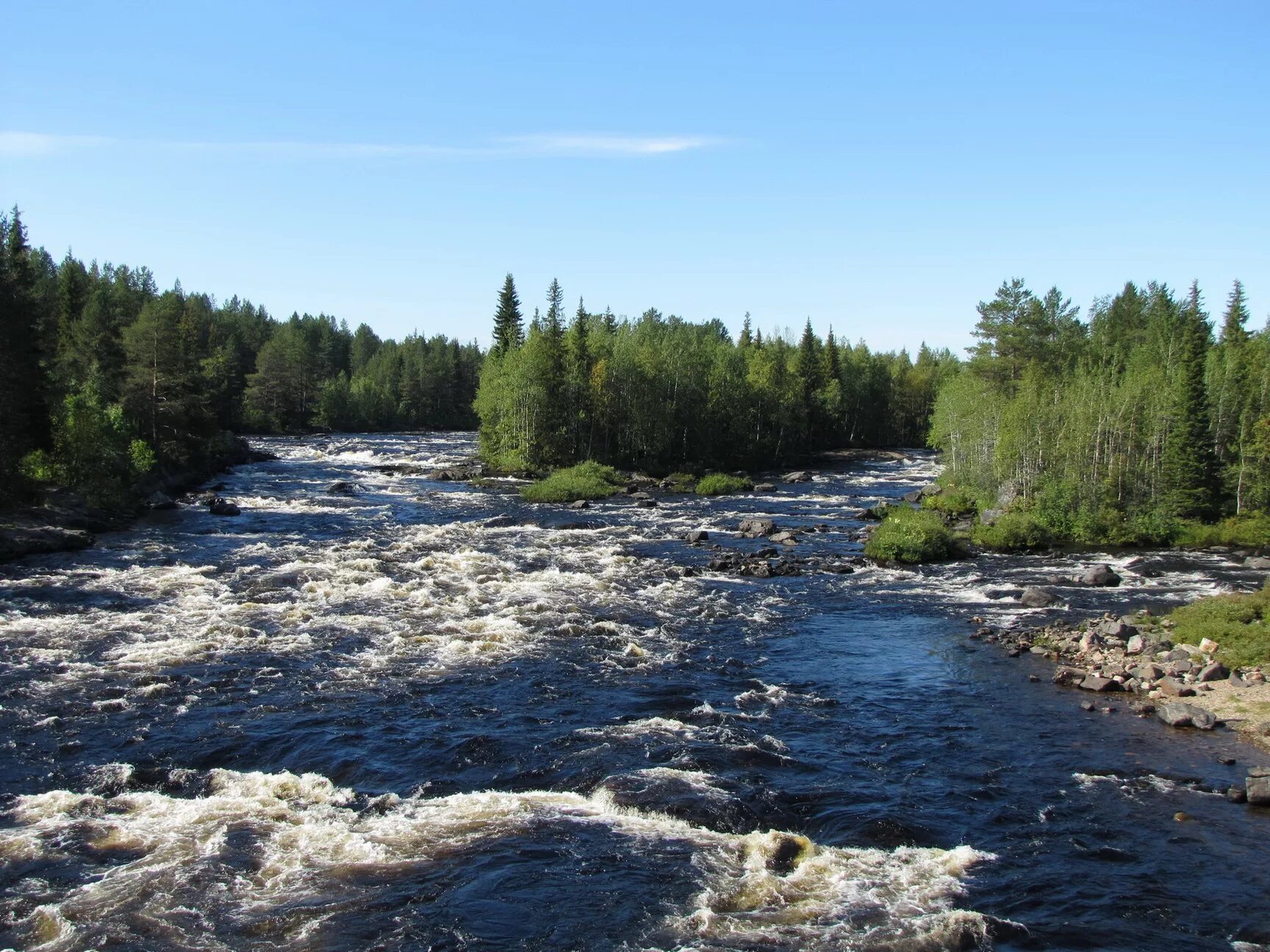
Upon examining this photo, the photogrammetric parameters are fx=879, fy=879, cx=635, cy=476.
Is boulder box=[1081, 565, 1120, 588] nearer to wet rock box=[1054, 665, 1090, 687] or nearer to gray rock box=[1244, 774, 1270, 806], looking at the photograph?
wet rock box=[1054, 665, 1090, 687]

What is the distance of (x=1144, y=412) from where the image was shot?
53.4 m

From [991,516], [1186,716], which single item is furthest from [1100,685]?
[991,516]

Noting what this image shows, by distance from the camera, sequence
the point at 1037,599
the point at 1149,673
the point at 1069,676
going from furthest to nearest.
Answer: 1. the point at 1037,599
2. the point at 1069,676
3. the point at 1149,673

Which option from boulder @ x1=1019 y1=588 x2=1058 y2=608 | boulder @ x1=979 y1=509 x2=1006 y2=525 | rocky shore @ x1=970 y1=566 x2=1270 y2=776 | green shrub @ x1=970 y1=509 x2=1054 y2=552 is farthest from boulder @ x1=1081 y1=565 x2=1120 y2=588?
boulder @ x1=979 y1=509 x2=1006 y2=525

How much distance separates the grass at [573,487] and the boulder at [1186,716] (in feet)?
157

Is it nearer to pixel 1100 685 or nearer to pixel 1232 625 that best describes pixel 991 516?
pixel 1232 625

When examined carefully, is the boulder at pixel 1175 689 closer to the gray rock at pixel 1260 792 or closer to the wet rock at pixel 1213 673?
the wet rock at pixel 1213 673

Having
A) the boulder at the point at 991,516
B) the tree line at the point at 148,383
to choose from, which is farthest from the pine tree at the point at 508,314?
the boulder at the point at 991,516

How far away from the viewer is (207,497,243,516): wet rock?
55656 mm

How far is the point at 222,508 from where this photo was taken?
56.0m

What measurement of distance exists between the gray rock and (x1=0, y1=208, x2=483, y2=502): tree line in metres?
50.7

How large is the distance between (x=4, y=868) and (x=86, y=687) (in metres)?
9.51

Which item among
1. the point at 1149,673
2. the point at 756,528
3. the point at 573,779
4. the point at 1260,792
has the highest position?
the point at 756,528

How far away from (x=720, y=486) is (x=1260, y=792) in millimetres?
56430
